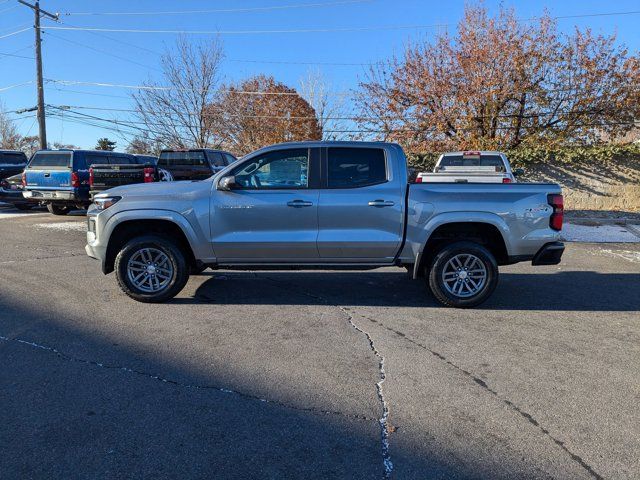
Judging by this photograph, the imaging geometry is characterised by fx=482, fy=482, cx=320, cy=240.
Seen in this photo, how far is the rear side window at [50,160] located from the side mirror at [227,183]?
399 inches

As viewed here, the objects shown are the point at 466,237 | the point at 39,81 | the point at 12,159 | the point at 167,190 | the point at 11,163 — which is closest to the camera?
the point at 167,190

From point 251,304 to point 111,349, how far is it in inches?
72.2

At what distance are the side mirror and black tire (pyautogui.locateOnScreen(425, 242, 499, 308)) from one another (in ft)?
8.35

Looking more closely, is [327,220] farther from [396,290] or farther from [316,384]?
[316,384]

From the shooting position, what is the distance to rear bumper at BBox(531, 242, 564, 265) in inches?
222

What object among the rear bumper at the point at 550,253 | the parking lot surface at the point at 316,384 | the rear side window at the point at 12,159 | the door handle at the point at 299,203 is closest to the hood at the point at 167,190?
the door handle at the point at 299,203

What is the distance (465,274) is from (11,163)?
1765 cm

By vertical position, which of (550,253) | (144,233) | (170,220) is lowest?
(550,253)

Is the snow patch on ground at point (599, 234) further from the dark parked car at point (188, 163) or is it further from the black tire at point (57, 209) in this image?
the black tire at point (57, 209)

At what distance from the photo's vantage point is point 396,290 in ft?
21.7

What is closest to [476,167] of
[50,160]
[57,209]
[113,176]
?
[113,176]

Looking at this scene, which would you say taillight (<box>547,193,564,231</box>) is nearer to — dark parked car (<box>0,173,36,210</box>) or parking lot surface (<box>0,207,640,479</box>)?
parking lot surface (<box>0,207,640,479</box>)

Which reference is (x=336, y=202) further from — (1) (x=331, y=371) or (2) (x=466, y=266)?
(1) (x=331, y=371)

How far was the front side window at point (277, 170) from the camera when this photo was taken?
5750 mm
